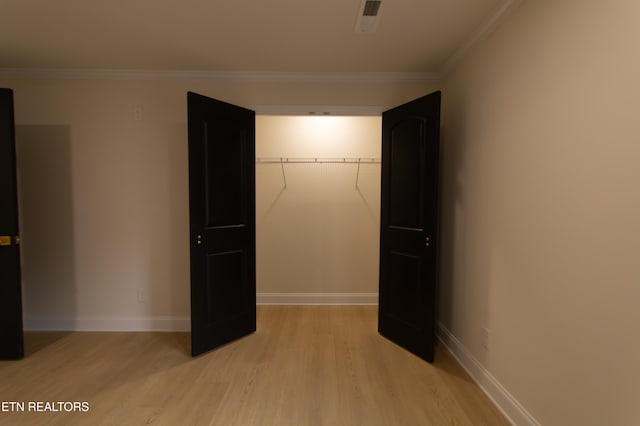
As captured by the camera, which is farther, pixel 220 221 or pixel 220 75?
pixel 220 75

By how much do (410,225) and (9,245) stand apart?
3292mm

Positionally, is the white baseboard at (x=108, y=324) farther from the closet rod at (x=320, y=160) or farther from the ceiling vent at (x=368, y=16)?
the ceiling vent at (x=368, y=16)

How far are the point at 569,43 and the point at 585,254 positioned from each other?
3.27ft

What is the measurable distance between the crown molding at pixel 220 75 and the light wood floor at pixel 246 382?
2.52 m

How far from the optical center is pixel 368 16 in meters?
2.04

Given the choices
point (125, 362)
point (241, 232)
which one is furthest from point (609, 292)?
point (125, 362)

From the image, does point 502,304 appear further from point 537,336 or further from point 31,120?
point 31,120

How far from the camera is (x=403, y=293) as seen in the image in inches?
108

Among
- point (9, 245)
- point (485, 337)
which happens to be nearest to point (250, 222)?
point (9, 245)

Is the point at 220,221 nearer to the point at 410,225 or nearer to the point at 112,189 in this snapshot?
the point at 112,189

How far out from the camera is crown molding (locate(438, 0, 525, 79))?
1867 millimetres

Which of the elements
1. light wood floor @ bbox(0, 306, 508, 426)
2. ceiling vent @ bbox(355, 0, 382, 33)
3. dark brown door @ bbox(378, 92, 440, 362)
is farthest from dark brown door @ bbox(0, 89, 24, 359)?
dark brown door @ bbox(378, 92, 440, 362)

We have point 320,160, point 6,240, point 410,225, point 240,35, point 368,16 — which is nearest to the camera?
point 368,16

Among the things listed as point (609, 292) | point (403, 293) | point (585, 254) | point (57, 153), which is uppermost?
point (57, 153)
